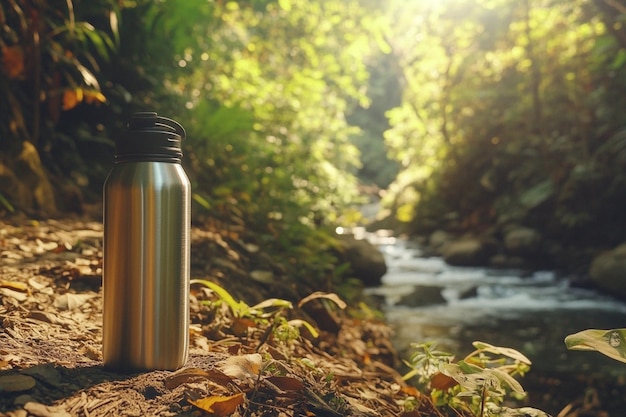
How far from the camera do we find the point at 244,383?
1.53m

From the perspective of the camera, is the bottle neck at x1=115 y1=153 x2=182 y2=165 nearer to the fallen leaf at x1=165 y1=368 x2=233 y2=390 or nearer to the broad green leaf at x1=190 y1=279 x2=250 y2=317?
the fallen leaf at x1=165 y1=368 x2=233 y2=390

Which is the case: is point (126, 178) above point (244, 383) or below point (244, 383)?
above

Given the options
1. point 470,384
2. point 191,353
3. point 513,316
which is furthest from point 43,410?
point 513,316

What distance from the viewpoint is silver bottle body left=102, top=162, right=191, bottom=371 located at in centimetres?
158

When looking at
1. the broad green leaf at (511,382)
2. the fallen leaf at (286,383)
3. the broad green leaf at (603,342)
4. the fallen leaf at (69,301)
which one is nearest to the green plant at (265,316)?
the fallen leaf at (69,301)

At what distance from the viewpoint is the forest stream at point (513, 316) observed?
4961 mm

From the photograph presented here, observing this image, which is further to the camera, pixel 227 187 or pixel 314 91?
pixel 314 91

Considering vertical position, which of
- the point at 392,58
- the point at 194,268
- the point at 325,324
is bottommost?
the point at 325,324

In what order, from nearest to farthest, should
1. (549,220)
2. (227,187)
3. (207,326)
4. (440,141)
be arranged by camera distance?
(207,326) → (227,187) → (549,220) → (440,141)

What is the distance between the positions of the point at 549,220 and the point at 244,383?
1275 cm

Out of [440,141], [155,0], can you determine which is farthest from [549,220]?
[155,0]

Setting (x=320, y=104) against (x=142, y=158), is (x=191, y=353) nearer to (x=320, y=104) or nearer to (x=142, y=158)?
(x=142, y=158)

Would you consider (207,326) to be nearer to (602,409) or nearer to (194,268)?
(194,268)

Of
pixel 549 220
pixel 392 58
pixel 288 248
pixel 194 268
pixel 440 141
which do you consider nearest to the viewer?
pixel 194 268
